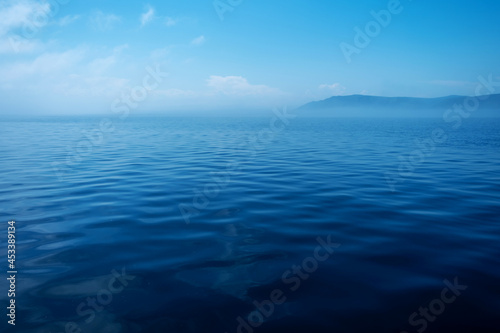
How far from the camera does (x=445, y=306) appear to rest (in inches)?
173

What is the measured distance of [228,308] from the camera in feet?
14.4

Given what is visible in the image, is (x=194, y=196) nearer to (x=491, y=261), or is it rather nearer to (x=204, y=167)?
(x=204, y=167)

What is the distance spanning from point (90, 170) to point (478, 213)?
1700 centimetres

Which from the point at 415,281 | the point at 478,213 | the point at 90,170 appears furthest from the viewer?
the point at 90,170

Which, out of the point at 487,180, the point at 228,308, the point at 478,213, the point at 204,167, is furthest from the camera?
the point at 204,167

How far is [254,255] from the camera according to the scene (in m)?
6.08

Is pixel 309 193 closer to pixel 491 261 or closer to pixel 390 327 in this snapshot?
pixel 491 261

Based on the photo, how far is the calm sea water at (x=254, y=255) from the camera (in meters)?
4.21

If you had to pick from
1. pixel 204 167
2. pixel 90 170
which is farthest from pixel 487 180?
pixel 90 170

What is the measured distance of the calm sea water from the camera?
4215 millimetres

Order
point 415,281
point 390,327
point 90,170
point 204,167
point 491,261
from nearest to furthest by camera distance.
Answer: point 390,327 → point 415,281 → point 491,261 → point 90,170 → point 204,167

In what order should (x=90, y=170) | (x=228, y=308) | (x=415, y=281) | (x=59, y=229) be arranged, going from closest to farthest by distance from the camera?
(x=228, y=308) < (x=415, y=281) < (x=59, y=229) < (x=90, y=170)

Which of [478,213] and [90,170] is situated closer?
[478,213]

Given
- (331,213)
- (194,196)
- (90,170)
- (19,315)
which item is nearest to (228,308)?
(19,315)
